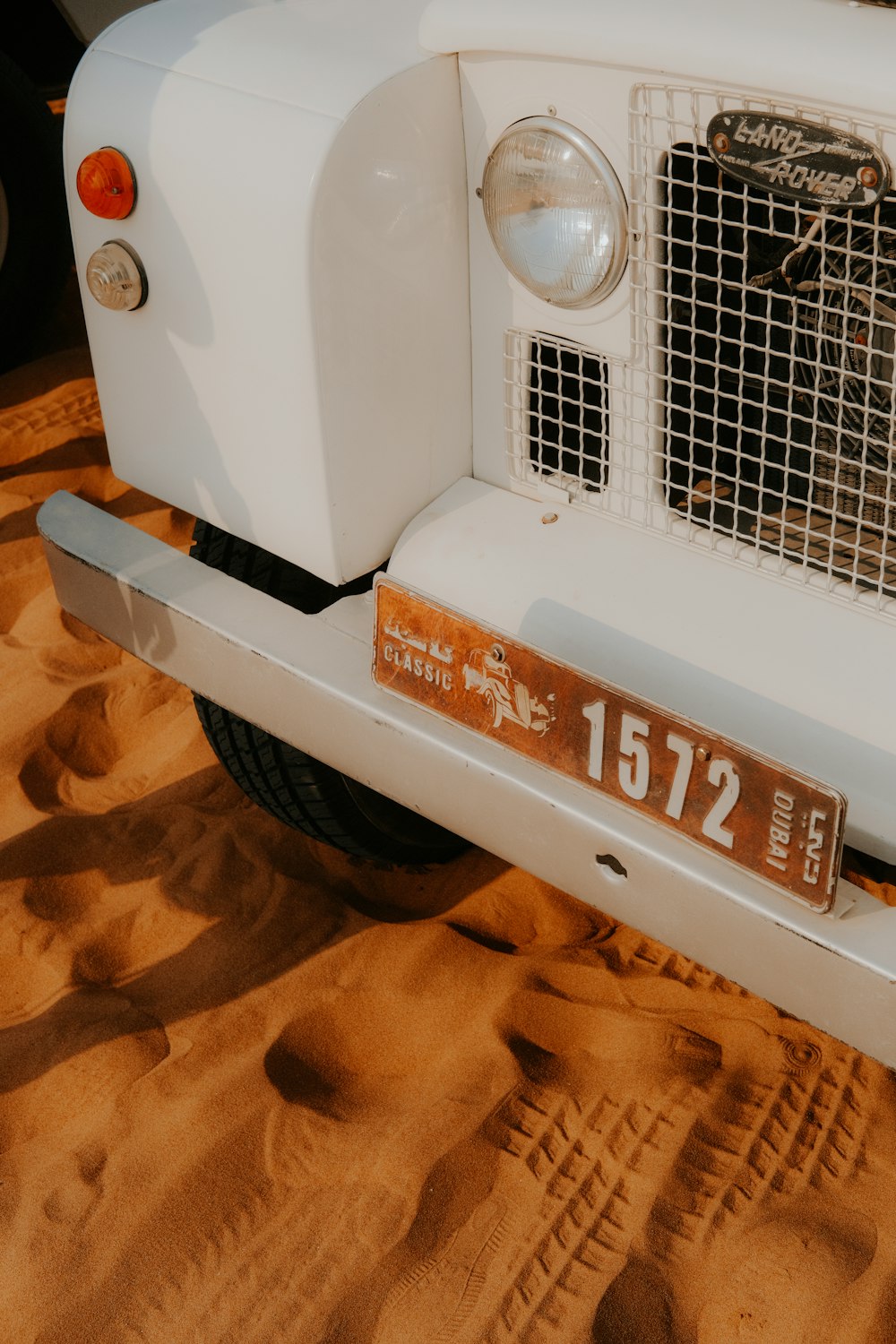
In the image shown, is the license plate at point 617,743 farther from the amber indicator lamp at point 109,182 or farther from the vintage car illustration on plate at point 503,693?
the amber indicator lamp at point 109,182

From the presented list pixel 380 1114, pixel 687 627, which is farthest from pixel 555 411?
pixel 380 1114

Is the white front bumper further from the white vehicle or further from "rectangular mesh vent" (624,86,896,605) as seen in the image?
"rectangular mesh vent" (624,86,896,605)

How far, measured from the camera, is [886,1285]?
1704 millimetres

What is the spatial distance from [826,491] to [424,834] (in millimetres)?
969

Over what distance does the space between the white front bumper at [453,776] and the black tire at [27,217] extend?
2.13m

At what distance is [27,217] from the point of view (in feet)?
12.5

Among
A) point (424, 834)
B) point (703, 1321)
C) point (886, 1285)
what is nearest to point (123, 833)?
point (424, 834)

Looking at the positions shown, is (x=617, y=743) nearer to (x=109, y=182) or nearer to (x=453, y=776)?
(x=453, y=776)

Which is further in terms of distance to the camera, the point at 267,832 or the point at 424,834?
the point at 267,832

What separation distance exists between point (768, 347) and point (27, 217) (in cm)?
299

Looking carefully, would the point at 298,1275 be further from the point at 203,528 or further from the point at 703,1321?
the point at 203,528

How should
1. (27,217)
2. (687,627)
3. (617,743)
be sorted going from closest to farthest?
(617,743)
(687,627)
(27,217)

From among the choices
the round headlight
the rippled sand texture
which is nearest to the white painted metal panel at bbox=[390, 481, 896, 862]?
the round headlight

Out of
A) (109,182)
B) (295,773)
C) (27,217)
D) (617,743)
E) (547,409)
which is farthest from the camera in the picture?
(27,217)
